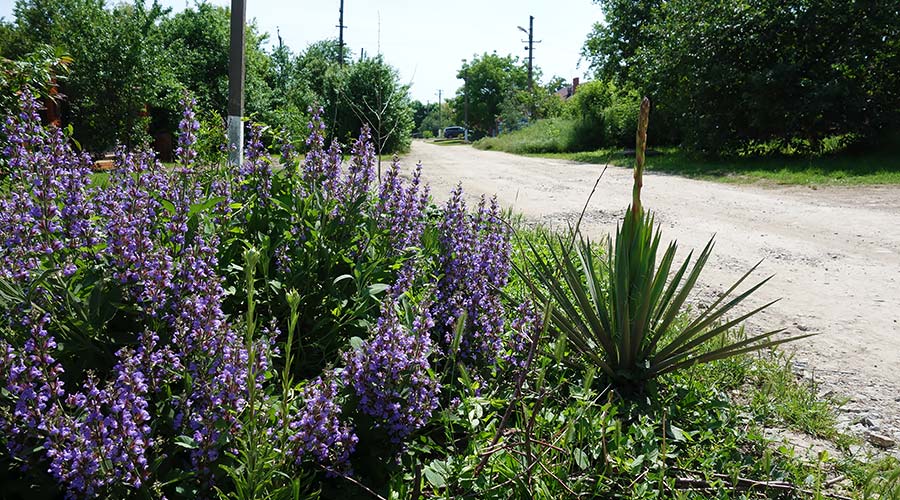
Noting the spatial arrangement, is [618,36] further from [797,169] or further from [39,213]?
[39,213]

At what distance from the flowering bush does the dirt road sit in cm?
215

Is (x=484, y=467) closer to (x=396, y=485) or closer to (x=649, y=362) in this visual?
(x=396, y=485)

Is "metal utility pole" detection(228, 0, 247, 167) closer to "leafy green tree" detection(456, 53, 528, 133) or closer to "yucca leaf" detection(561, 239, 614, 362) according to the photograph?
"yucca leaf" detection(561, 239, 614, 362)

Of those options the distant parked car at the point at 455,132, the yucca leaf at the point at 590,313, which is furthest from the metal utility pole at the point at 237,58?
the distant parked car at the point at 455,132

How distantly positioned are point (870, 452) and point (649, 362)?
95 centimetres

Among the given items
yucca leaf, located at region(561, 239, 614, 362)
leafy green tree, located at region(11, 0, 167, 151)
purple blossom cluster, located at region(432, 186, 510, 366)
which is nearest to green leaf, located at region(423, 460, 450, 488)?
purple blossom cluster, located at region(432, 186, 510, 366)

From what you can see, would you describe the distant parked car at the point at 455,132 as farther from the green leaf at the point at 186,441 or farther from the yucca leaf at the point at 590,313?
the green leaf at the point at 186,441

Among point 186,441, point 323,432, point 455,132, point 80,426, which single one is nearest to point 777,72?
point 323,432

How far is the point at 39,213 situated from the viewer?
2.29m

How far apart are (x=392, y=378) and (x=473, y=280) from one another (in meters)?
0.97

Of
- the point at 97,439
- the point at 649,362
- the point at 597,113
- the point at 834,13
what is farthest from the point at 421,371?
the point at 597,113

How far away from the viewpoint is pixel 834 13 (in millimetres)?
14391

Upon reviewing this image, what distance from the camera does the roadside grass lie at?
1228 centimetres

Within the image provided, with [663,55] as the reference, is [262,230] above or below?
below
